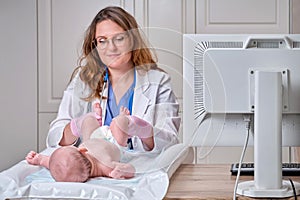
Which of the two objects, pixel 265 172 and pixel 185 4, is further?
pixel 185 4

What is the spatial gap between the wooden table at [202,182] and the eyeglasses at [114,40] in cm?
42

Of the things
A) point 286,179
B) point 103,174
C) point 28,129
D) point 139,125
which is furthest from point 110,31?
point 28,129

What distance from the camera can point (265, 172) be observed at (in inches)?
52.5

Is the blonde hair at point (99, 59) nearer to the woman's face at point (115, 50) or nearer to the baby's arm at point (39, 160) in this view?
the woman's face at point (115, 50)

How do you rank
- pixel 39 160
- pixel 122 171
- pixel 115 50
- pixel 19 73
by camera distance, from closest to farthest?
pixel 122 171, pixel 39 160, pixel 115 50, pixel 19 73

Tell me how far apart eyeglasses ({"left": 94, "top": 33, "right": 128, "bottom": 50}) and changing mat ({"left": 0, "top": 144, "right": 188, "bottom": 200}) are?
362 mm

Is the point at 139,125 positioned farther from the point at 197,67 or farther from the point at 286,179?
the point at 286,179

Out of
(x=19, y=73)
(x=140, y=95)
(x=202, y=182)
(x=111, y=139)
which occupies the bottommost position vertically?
(x=202, y=182)

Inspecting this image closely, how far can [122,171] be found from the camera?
1.42 m

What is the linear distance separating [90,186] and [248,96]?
449 mm

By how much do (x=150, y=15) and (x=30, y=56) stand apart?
72 cm

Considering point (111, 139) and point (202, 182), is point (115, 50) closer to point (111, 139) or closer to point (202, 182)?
point (111, 139)

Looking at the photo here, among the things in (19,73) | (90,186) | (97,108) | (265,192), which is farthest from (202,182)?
(19,73)

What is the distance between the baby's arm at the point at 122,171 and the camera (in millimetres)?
1411
